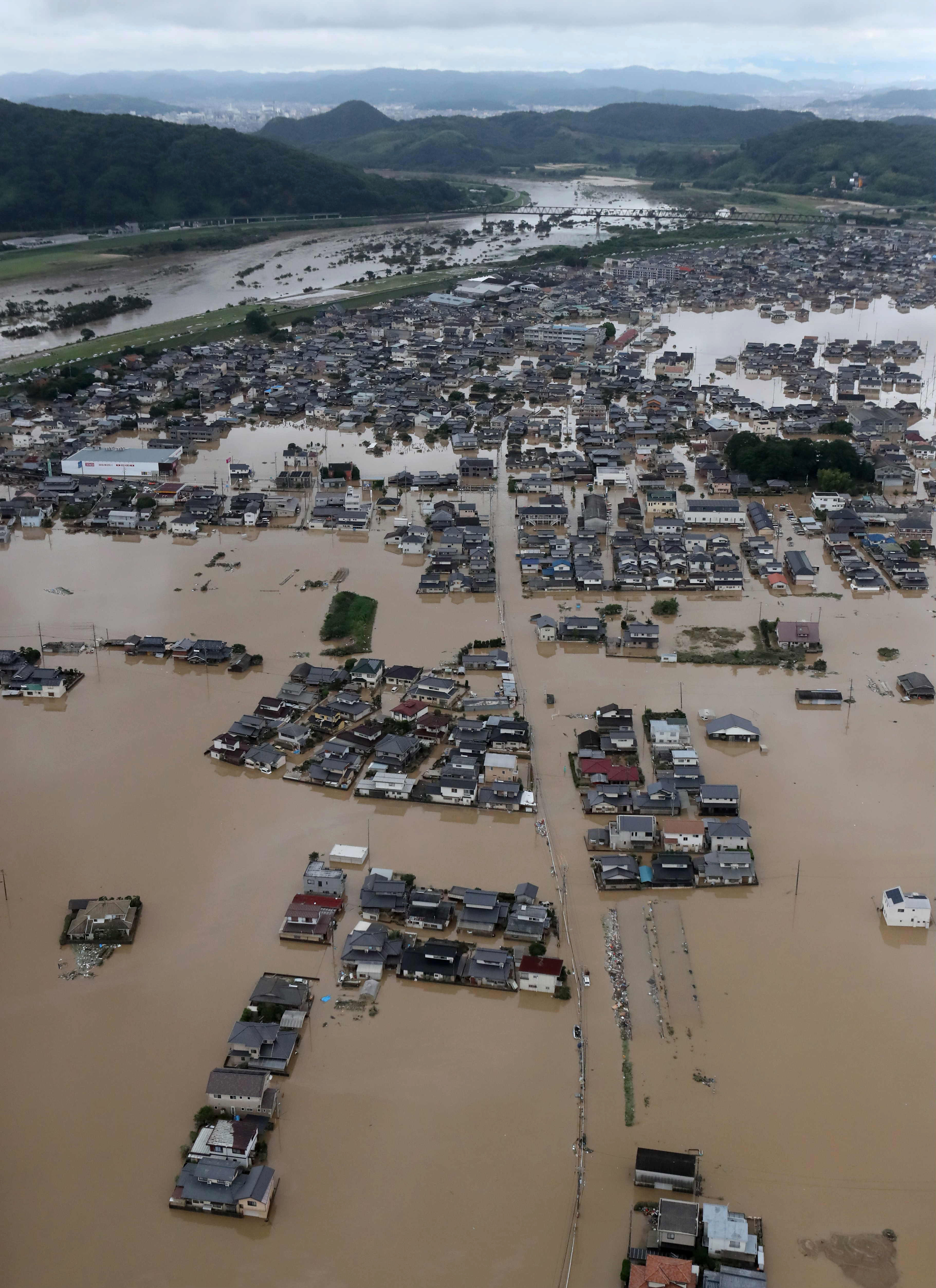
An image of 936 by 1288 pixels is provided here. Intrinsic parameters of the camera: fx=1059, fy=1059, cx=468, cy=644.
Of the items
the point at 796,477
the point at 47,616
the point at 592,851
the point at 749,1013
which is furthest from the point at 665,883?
the point at 796,477

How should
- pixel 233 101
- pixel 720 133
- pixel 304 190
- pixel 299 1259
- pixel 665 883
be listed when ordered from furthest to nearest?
1. pixel 233 101
2. pixel 720 133
3. pixel 304 190
4. pixel 665 883
5. pixel 299 1259

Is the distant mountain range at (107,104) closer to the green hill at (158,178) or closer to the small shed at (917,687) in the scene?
the green hill at (158,178)

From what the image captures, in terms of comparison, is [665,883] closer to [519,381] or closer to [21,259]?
[519,381]

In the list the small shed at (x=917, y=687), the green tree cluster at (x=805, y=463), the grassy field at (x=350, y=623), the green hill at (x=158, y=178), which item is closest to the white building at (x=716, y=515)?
the green tree cluster at (x=805, y=463)

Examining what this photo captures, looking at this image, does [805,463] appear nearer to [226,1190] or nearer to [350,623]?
[350,623]

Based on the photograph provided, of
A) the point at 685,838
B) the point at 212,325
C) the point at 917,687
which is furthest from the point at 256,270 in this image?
the point at 685,838

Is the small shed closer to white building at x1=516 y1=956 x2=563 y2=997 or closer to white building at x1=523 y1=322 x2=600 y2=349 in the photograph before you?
white building at x1=516 y1=956 x2=563 y2=997

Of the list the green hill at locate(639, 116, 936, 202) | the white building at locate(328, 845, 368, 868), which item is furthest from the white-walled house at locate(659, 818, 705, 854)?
the green hill at locate(639, 116, 936, 202)
